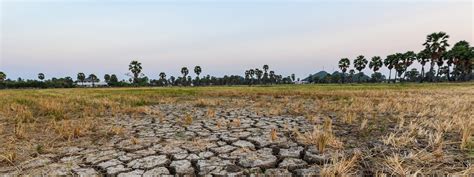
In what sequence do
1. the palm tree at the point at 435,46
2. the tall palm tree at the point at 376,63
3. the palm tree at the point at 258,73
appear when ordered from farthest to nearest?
the palm tree at the point at 258,73, the tall palm tree at the point at 376,63, the palm tree at the point at 435,46

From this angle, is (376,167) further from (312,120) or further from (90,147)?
(90,147)

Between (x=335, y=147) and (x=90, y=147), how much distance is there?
376cm

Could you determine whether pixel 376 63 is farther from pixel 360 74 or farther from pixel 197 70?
pixel 197 70

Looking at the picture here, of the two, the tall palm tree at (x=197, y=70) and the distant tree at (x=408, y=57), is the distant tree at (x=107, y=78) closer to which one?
the tall palm tree at (x=197, y=70)

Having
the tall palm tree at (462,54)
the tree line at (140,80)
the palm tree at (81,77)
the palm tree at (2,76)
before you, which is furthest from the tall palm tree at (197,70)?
the tall palm tree at (462,54)

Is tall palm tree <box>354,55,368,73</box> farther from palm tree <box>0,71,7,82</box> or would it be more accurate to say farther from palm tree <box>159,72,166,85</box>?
palm tree <box>0,71,7,82</box>

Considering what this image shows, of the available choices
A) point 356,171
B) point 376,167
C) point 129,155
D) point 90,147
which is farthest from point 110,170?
point 376,167

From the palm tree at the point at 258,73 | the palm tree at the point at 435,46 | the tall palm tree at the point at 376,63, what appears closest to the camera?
the palm tree at the point at 435,46

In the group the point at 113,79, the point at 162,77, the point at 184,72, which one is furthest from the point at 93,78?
the point at 184,72

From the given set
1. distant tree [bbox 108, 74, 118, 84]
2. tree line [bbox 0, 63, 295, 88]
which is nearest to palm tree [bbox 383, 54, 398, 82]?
tree line [bbox 0, 63, 295, 88]

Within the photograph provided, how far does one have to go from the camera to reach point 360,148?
3928 mm

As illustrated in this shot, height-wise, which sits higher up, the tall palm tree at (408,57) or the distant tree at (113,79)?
the tall palm tree at (408,57)

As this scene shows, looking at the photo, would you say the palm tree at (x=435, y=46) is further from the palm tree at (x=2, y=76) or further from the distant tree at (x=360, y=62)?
the palm tree at (x=2, y=76)

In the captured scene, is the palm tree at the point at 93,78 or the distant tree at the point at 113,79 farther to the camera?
the palm tree at the point at 93,78
